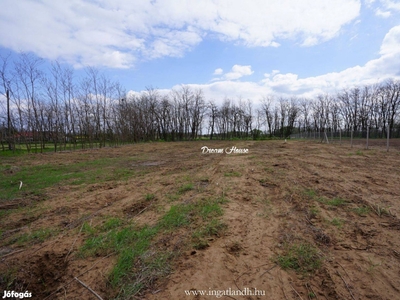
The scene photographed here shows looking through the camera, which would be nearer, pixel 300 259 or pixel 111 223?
pixel 300 259

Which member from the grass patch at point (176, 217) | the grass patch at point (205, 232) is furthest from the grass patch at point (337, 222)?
the grass patch at point (176, 217)

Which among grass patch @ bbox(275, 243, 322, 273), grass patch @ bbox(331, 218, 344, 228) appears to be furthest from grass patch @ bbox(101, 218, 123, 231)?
grass patch @ bbox(331, 218, 344, 228)

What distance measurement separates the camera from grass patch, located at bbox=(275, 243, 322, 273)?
2.23 m

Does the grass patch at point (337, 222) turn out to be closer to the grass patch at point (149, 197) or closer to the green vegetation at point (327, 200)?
the green vegetation at point (327, 200)

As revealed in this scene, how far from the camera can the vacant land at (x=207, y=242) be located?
206cm

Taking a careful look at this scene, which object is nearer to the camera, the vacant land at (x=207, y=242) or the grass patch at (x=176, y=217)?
the vacant land at (x=207, y=242)

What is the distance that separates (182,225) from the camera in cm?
324

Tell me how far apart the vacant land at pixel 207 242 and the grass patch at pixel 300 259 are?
11 millimetres

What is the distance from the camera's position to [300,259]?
234 centimetres

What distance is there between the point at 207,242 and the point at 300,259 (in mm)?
1099

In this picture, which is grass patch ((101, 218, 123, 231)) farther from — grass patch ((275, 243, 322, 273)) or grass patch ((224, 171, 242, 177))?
grass patch ((224, 171, 242, 177))

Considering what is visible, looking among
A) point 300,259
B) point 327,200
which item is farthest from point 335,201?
point 300,259

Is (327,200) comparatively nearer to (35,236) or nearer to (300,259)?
(300,259)

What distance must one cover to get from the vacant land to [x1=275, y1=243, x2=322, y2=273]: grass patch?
0.01m
